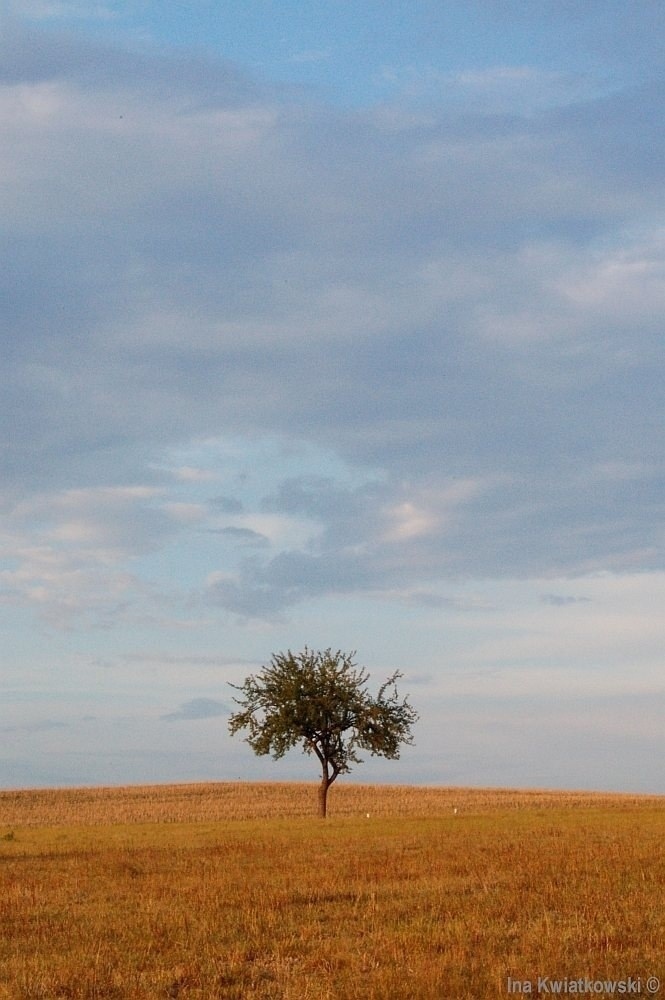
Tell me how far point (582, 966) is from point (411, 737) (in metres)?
54.2

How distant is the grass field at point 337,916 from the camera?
14.3m

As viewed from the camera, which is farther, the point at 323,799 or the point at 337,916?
the point at 323,799

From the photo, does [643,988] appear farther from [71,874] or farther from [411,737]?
[411,737]

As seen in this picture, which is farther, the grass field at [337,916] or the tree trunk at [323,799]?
the tree trunk at [323,799]

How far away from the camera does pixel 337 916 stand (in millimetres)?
19453

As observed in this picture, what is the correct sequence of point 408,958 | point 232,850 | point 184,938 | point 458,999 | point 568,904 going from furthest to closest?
1. point 232,850
2. point 568,904
3. point 184,938
4. point 408,958
5. point 458,999

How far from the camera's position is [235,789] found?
105 metres

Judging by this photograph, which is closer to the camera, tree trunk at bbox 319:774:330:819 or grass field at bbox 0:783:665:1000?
grass field at bbox 0:783:665:1000

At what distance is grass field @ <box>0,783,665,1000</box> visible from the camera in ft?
46.8

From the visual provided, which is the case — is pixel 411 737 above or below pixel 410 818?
above

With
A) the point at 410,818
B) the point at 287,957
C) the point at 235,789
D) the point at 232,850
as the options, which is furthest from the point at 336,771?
the point at 287,957

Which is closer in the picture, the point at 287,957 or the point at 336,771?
the point at 287,957

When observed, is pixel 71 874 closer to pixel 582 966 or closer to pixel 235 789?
pixel 582 966

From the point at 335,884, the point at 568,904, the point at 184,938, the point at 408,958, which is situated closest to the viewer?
the point at 408,958
